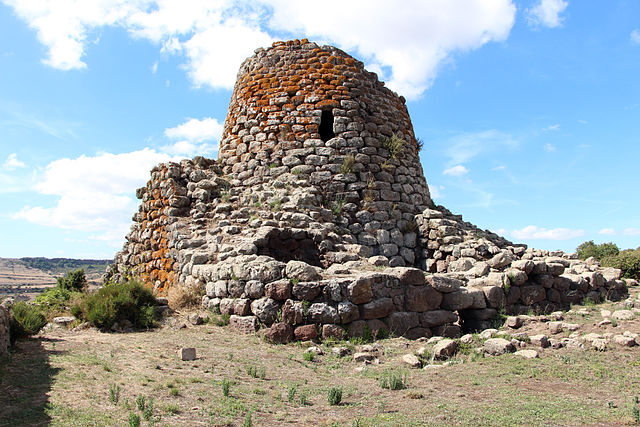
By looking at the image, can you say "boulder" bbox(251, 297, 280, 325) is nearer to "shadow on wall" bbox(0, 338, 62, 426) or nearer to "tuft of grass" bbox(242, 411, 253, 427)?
"shadow on wall" bbox(0, 338, 62, 426)

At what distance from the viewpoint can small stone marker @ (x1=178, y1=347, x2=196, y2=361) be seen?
573cm

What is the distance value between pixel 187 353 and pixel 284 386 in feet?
4.71

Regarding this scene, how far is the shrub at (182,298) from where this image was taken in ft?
27.4

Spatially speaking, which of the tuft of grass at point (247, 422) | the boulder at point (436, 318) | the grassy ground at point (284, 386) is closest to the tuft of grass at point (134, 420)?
the grassy ground at point (284, 386)

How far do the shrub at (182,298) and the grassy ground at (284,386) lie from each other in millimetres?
1539

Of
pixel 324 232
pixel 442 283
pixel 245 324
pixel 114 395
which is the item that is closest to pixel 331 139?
pixel 324 232

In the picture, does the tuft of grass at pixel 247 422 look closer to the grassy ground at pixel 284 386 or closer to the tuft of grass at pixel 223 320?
the grassy ground at pixel 284 386

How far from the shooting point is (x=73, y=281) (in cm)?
1182

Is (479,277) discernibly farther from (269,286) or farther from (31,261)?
(31,261)

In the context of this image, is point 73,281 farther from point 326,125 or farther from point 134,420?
point 134,420

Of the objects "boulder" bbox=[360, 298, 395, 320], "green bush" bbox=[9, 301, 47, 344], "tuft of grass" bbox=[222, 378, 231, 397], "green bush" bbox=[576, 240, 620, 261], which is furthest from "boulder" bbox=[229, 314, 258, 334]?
"green bush" bbox=[576, 240, 620, 261]

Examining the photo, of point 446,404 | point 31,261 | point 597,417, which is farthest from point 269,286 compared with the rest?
point 31,261

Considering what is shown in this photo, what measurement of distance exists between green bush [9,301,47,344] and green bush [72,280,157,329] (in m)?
0.75

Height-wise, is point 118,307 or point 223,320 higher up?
point 118,307
